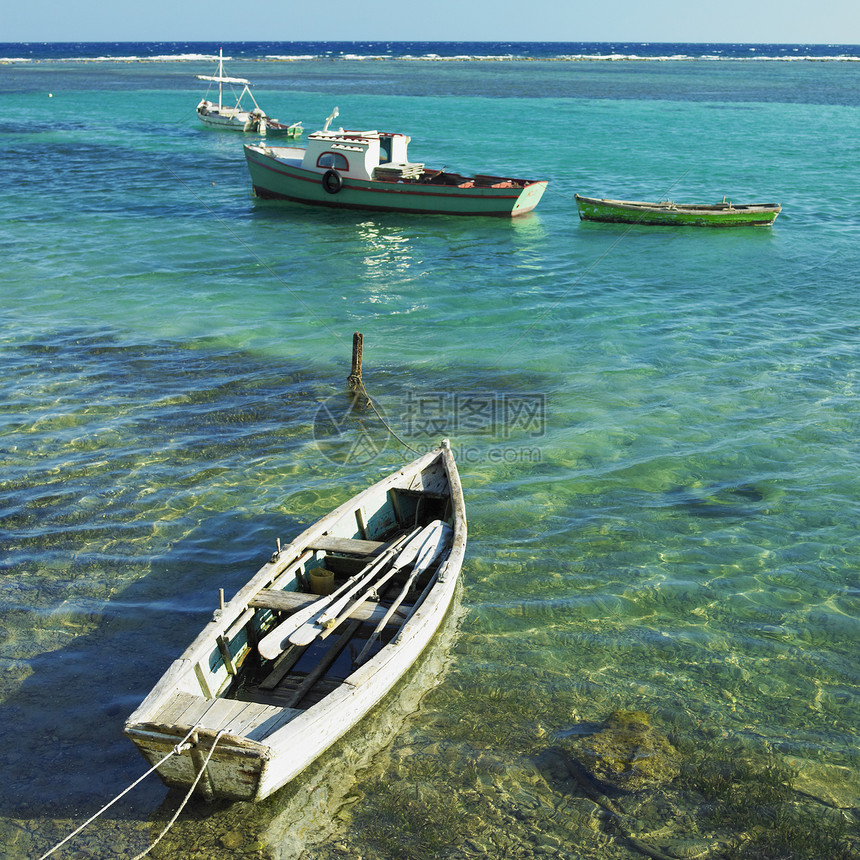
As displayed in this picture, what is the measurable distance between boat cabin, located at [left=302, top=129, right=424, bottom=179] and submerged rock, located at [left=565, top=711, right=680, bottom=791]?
85.2 ft

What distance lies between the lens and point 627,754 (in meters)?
7.34

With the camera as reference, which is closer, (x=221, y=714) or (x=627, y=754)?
(x=221, y=714)

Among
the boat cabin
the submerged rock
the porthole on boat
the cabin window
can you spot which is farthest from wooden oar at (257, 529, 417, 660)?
the cabin window

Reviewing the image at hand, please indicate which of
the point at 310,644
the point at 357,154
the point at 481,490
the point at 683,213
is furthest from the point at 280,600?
the point at 683,213

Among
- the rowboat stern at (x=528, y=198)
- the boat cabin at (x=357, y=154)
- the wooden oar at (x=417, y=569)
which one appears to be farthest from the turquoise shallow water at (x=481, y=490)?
the boat cabin at (x=357, y=154)

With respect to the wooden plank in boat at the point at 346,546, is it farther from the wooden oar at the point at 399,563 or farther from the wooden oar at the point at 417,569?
the wooden oar at the point at 417,569

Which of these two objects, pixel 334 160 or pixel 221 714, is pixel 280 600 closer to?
pixel 221 714

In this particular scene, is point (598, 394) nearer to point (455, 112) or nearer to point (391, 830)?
point (391, 830)

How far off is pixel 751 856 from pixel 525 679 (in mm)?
2631

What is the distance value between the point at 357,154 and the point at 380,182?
52.6 inches

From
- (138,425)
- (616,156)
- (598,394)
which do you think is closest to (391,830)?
(138,425)

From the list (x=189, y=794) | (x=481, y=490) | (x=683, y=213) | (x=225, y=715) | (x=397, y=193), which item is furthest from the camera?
(x=397, y=193)

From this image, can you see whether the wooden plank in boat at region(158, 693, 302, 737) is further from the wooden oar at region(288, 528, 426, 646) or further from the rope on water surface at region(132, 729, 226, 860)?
the wooden oar at region(288, 528, 426, 646)

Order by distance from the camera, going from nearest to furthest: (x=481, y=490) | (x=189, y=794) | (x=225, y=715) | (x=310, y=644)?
1. (x=189, y=794)
2. (x=225, y=715)
3. (x=310, y=644)
4. (x=481, y=490)
